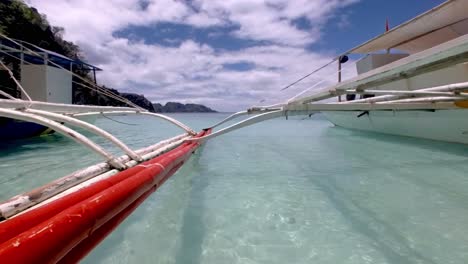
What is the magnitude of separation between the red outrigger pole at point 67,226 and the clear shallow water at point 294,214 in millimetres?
1013

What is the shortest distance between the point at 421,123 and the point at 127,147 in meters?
8.48

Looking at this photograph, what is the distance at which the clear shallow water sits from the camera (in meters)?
1.96

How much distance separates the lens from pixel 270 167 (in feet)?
16.0

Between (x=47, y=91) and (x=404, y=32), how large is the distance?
46.6ft

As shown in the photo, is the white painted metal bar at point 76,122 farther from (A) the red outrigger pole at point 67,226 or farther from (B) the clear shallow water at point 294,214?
(A) the red outrigger pole at point 67,226

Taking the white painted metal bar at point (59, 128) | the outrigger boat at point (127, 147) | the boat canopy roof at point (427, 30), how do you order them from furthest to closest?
1. the boat canopy roof at point (427, 30)
2. the white painted metal bar at point (59, 128)
3. the outrigger boat at point (127, 147)

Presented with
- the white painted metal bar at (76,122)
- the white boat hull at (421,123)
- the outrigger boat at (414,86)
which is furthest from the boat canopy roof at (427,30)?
the white painted metal bar at (76,122)

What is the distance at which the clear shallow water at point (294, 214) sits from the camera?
196 centimetres

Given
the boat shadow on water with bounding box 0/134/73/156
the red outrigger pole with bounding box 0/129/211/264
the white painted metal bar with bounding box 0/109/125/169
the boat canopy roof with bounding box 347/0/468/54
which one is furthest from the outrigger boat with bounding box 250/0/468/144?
the boat shadow on water with bounding box 0/134/73/156

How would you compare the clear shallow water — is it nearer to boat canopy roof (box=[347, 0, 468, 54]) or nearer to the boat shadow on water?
the boat shadow on water

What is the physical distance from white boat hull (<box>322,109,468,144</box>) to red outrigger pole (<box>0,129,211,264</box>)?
297 inches

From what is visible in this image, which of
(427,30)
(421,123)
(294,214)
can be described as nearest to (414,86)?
(421,123)

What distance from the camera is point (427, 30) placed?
9.41 m

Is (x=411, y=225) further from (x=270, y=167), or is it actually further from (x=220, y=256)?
(x=270, y=167)
